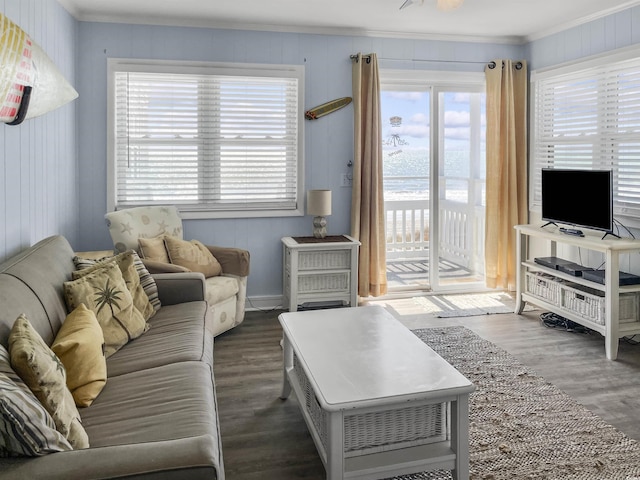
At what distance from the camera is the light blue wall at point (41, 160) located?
9.57 feet

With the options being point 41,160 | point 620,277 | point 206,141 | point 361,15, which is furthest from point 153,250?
point 620,277

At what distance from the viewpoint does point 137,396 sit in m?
2.09

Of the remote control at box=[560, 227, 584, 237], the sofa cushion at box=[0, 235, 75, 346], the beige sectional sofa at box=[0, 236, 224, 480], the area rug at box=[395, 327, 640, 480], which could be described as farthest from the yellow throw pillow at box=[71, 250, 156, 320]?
the remote control at box=[560, 227, 584, 237]

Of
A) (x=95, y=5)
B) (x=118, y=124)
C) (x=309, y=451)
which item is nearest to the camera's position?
(x=309, y=451)

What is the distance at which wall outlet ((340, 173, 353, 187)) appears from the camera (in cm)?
516

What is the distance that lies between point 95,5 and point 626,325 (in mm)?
4571

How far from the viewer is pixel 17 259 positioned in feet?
8.34

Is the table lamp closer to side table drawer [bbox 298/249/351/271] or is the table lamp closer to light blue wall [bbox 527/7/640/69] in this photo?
side table drawer [bbox 298/249/351/271]

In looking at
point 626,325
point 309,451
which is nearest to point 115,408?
point 309,451

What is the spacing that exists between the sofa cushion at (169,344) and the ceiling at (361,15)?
2470 millimetres

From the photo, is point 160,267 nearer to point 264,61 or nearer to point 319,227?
point 319,227

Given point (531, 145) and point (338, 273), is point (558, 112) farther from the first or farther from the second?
point (338, 273)

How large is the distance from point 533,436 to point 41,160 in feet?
10.7

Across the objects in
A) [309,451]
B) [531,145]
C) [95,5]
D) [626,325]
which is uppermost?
[95,5]
